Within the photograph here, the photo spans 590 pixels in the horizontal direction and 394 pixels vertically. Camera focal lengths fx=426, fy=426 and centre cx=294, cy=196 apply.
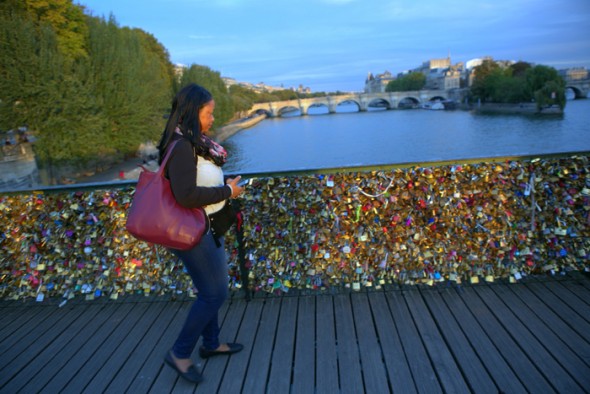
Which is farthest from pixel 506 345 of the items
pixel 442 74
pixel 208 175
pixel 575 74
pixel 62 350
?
pixel 442 74

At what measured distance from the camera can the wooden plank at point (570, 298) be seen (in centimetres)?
294

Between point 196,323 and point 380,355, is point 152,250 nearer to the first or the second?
point 196,323

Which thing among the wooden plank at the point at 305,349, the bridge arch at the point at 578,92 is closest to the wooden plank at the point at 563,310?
the wooden plank at the point at 305,349

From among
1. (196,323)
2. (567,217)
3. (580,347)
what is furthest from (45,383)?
(567,217)

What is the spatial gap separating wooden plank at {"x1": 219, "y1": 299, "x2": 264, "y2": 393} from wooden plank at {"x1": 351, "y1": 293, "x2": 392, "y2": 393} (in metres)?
0.70

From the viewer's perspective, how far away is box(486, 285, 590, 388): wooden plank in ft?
7.65

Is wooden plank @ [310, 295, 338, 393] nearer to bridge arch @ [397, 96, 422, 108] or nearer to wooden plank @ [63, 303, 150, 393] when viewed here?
wooden plank @ [63, 303, 150, 393]

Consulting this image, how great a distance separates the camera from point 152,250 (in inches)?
142

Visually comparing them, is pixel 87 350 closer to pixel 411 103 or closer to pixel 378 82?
pixel 411 103

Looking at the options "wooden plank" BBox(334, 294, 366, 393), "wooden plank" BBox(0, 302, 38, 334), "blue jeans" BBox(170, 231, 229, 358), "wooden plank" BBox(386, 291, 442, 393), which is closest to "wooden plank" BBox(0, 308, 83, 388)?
"wooden plank" BBox(0, 302, 38, 334)

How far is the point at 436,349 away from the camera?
8.74 feet

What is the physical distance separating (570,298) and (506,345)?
2.94 ft

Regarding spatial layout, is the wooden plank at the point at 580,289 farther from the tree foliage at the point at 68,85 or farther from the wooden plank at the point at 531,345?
the tree foliage at the point at 68,85

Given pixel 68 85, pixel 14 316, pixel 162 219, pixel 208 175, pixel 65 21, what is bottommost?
pixel 14 316
